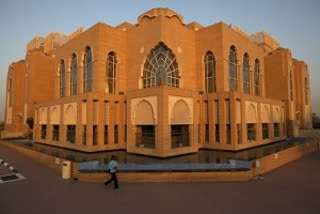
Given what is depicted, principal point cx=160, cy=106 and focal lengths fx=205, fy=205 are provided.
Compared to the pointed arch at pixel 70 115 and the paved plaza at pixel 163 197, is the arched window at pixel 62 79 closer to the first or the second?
the pointed arch at pixel 70 115

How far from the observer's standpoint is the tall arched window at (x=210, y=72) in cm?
2145

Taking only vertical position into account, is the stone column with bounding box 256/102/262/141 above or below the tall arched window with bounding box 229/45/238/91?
below

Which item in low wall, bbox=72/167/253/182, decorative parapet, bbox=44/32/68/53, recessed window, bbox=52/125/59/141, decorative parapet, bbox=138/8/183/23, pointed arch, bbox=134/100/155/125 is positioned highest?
decorative parapet, bbox=44/32/68/53

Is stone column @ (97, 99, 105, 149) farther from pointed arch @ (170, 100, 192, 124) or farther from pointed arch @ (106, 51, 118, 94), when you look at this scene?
pointed arch @ (170, 100, 192, 124)

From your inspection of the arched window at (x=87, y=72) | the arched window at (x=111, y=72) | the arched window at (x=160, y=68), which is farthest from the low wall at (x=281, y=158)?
the arched window at (x=87, y=72)

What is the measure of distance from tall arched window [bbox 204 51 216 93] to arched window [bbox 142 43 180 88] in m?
3.43

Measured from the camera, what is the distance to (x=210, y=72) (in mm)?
21797

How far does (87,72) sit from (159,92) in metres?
10.7

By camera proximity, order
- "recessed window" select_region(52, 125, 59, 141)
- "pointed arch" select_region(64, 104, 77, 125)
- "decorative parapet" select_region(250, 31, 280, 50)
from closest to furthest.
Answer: "pointed arch" select_region(64, 104, 77, 125) → "recessed window" select_region(52, 125, 59, 141) → "decorative parapet" select_region(250, 31, 280, 50)

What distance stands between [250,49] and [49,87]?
102 ft

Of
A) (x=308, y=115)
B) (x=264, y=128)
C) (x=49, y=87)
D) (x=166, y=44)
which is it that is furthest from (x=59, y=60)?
→ (x=308, y=115)

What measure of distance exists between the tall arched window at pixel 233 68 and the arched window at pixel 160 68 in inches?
236

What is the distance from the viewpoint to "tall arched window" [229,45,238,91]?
872 inches

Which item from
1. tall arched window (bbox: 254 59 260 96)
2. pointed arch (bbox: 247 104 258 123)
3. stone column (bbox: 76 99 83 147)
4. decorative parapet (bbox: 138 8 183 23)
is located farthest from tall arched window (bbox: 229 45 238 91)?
stone column (bbox: 76 99 83 147)
